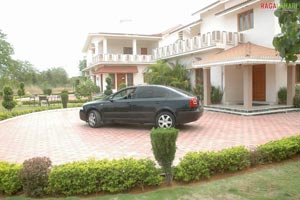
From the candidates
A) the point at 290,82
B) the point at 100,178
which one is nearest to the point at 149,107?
the point at 100,178

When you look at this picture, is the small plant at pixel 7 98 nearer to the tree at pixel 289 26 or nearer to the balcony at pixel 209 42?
the balcony at pixel 209 42

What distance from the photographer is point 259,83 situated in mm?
16375

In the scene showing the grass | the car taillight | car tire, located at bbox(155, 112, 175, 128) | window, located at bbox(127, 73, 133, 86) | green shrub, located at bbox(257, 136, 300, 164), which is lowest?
the grass

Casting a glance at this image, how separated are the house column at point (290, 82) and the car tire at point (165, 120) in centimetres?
824

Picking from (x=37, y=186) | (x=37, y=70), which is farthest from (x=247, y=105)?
(x=37, y=70)

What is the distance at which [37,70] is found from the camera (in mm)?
65000

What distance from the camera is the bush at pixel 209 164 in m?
4.71

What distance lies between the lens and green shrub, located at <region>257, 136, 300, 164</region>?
5488mm

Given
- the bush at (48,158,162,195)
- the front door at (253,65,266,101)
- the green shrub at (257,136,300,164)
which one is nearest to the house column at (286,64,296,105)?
the front door at (253,65,266,101)

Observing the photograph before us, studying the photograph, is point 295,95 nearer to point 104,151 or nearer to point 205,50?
point 205,50

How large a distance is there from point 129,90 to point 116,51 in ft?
76.1

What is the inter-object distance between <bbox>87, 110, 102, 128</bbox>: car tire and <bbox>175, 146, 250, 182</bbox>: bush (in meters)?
6.12

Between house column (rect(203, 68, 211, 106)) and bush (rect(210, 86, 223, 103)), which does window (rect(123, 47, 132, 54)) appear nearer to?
bush (rect(210, 86, 223, 103))

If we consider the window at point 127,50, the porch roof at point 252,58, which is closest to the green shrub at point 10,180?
the porch roof at point 252,58
